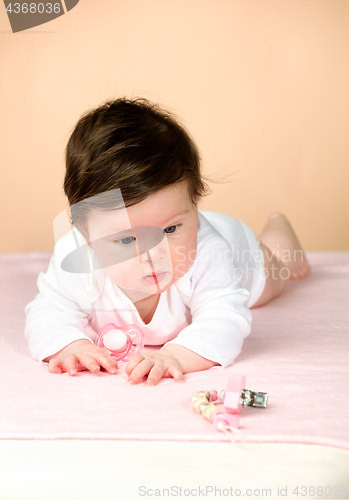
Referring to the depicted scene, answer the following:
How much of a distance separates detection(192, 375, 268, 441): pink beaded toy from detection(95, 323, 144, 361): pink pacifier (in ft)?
0.80

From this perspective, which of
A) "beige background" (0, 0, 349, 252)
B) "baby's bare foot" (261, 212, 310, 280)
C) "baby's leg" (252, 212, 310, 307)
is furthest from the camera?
"beige background" (0, 0, 349, 252)

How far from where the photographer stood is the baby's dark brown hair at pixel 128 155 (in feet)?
2.42

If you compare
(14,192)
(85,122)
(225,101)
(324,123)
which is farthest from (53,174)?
(324,123)

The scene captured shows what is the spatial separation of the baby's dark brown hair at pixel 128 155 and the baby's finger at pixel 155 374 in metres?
0.23

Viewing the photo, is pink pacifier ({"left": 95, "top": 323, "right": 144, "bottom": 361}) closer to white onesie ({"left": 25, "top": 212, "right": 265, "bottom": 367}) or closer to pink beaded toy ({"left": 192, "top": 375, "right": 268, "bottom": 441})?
white onesie ({"left": 25, "top": 212, "right": 265, "bottom": 367})

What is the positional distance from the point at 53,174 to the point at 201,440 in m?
1.33

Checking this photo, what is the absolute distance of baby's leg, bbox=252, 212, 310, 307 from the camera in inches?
47.4

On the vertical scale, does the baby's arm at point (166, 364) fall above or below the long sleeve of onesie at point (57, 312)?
below

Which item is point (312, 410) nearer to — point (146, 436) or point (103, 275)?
point (146, 436)

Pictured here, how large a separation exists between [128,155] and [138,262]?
157 mm

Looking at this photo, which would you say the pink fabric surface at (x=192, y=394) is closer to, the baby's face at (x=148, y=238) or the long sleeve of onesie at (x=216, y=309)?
the long sleeve of onesie at (x=216, y=309)

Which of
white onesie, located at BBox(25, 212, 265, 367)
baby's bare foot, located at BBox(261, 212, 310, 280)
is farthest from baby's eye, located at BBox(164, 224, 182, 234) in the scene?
baby's bare foot, located at BBox(261, 212, 310, 280)

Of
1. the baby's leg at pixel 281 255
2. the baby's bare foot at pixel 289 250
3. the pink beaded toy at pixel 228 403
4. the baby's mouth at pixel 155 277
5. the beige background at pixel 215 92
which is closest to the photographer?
the pink beaded toy at pixel 228 403

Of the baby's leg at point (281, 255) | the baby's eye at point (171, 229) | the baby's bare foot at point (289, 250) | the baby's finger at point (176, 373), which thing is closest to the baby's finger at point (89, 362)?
the baby's finger at point (176, 373)
